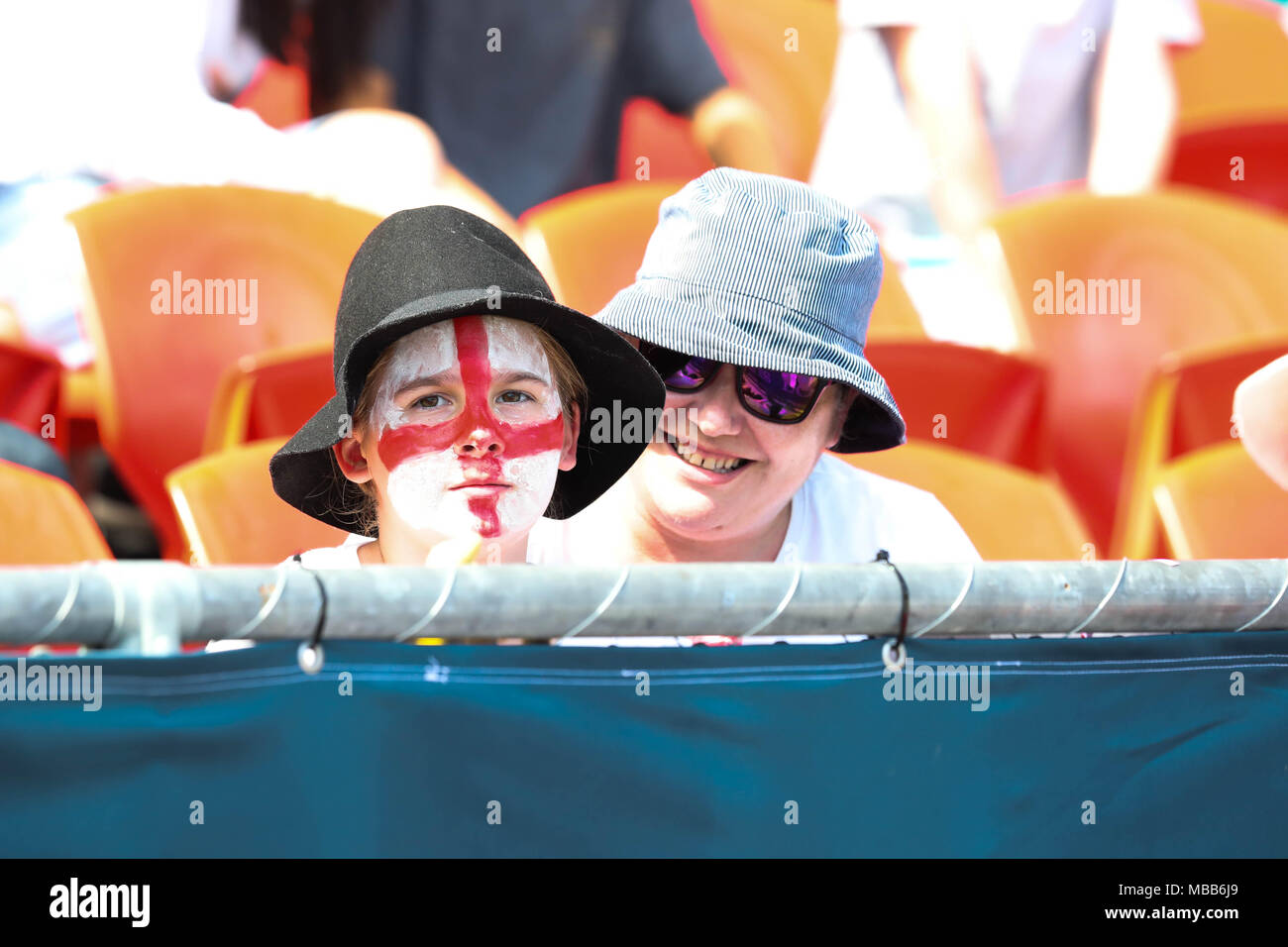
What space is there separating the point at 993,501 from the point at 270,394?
1.26m

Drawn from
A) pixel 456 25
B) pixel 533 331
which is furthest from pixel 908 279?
pixel 533 331

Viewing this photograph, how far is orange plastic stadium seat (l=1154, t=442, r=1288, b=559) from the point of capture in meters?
2.34

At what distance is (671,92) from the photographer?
4.25 meters

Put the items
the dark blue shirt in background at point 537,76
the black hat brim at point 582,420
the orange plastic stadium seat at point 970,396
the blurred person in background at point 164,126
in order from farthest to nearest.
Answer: the dark blue shirt in background at point 537,76 → the blurred person in background at point 164,126 → the orange plastic stadium seat at point 970,396 → the black hat brim at point 582,420

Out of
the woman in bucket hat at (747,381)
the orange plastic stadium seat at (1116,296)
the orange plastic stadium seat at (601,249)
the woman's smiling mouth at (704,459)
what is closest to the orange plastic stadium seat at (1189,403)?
the orange plastic stadium seat at (1116,296)

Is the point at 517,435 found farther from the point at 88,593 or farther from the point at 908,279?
the point at 908,279

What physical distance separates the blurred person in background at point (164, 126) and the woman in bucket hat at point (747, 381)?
1685 mm

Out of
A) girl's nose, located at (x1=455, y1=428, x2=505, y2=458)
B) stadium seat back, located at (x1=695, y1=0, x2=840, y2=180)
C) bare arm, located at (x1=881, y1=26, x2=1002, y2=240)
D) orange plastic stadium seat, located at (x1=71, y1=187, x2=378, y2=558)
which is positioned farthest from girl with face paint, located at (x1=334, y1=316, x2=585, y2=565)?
stadium seat back, located at (x1=695, y1=0, x2=840, y2=180)

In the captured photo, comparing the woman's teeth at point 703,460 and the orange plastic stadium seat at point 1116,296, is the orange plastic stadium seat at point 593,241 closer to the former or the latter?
the orange plastic stadium seat at point 1116,296

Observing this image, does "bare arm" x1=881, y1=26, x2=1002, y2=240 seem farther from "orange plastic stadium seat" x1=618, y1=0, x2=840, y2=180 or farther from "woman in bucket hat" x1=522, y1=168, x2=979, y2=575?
"woman in bucket hat" x1=522, y1=168, x2=979, y2=575

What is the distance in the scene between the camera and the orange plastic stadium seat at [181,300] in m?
2.81

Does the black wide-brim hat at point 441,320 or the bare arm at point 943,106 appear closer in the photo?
the black wide-brim hat at point 441,320

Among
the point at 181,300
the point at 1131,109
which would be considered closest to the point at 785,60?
the point at 1131,109

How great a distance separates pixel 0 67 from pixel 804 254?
8.66ft
